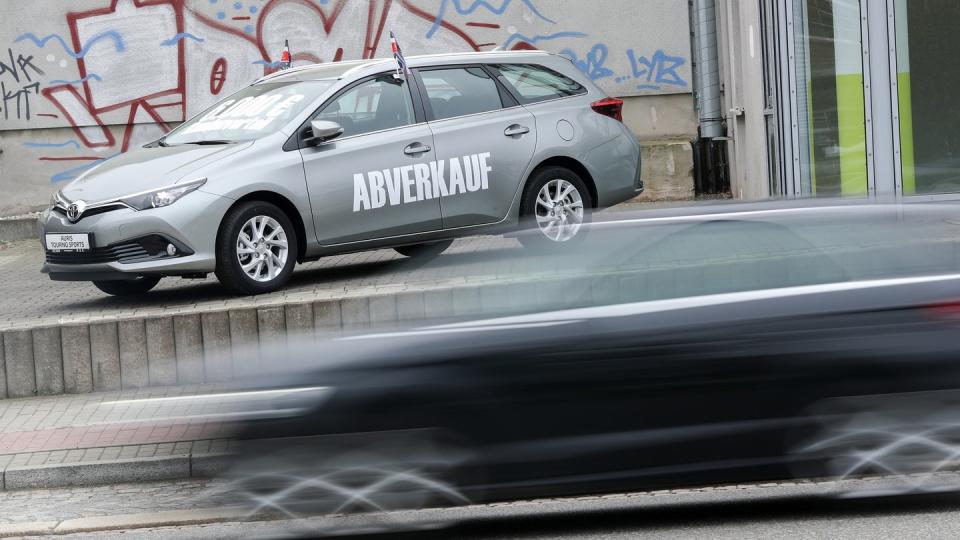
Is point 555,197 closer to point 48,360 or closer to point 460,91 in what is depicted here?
point 460,91

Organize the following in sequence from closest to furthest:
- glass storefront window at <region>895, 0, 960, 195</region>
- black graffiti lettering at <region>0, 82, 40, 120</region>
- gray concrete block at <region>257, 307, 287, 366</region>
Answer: gray concrete block at <region>257, 307, 287, 366</region>, glass storefront window at <region>895, 0, 960, 195</region>, black graffiti lettering at <region>0, 82, 40, 120</region>

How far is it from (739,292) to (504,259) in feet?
3.07

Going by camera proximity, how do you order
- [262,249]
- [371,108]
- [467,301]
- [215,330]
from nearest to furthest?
→ [467,301] < [215,330] < [262,249] < [371,108]

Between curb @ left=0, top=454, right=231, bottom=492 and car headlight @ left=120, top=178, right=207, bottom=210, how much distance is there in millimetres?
2491

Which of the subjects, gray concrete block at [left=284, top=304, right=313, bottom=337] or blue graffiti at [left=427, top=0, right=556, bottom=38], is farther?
blue graffiti at [left=427, top=0, right=556, bottom=38]

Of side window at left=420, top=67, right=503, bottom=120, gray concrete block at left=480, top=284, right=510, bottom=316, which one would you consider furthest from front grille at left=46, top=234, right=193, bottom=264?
gray concrete block at left=480, top=284, right=510, bottom=316

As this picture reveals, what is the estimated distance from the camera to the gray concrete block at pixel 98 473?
283 inches

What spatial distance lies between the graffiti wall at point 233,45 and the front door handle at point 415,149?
5.98 m

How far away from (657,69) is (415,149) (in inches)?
258

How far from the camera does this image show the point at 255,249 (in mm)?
9633

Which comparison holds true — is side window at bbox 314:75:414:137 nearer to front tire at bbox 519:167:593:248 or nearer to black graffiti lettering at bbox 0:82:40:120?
front tire at bbox 519:167:593:248

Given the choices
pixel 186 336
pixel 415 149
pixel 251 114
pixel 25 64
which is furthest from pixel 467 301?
pixel 25 64

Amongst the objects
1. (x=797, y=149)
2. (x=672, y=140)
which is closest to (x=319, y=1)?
(x=672, y=140)

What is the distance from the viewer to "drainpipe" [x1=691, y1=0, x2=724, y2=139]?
15.4 metres
